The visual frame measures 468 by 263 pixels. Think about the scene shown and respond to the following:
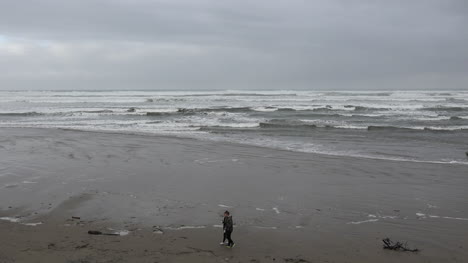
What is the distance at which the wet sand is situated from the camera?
26.7 feet

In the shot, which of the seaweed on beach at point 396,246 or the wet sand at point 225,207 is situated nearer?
the wet sand at point 225,207

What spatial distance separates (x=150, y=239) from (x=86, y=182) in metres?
5.85

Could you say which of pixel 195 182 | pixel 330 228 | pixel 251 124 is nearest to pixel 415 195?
pixel 330 228

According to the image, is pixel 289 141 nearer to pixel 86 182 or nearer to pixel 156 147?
pixel 156 147

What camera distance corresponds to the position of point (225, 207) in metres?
11.1

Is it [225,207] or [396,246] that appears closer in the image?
[396,246]

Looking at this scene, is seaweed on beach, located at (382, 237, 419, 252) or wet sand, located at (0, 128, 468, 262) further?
seaweed on beach, located at (382, 237, 419, 252)

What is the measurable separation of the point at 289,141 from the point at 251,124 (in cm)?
1081

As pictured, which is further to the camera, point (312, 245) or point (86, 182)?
point (86, 182)

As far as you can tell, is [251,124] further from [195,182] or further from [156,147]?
[195,182]

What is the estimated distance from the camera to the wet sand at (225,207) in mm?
8125

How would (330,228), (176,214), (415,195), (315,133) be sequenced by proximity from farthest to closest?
(315,133), (415,195), (176,214), (330,228)

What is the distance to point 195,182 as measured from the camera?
14.0 metres

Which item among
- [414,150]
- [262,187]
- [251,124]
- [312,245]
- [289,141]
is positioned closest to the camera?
[312,245]
